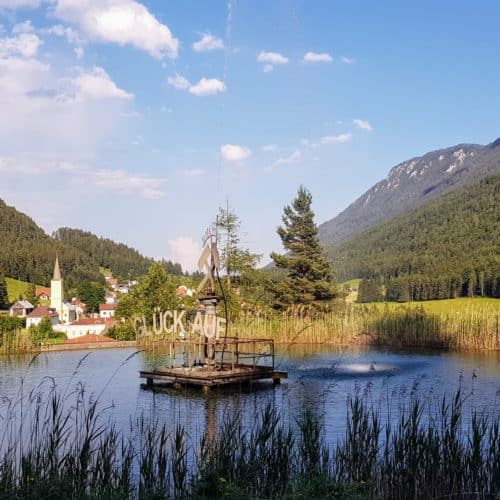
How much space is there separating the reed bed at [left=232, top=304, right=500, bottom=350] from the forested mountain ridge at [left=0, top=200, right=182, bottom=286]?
4169 inches

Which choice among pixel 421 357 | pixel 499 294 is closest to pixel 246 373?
pixel 421 357

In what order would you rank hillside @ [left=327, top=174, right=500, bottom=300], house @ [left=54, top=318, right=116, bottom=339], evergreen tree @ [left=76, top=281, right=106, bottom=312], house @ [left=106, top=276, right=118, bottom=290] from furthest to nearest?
house @ [left=106, top=276, right=118, bottom=290] < evergreen tree @ [left=76, top=281, right=106, bottom=312] < hillside @ [left=327, top=174, right=500, bottom=300] < house @ [left=54, top=318, right=116, bottom=339]

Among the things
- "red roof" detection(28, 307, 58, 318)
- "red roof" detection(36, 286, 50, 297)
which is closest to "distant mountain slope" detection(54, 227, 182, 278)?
"red roof" detection(36, 286, 50, 297)

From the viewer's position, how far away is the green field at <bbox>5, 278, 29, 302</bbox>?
122938 millimetres

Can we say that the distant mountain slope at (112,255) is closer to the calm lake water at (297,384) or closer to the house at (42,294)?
the house at (42,294)

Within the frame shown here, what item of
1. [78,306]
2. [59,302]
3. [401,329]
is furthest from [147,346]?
[78,306]

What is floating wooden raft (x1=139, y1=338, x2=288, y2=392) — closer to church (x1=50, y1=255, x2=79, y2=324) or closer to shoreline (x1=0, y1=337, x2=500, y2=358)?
shoreline (x1=0, y1=337, x2=500, y2=358)

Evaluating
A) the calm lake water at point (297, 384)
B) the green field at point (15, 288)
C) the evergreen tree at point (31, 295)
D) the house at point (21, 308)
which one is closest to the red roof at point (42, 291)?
the green field at point (15, 288)

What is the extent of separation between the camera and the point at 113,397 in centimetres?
1806

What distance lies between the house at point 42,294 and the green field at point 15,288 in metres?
2.43

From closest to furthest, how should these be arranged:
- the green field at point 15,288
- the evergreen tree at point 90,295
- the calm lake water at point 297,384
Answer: the calm lake water at point 297,384, the green field at point 15,288, the evergreen tree at point 90,295

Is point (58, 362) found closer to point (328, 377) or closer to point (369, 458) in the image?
point (328, 377)

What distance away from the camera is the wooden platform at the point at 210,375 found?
62.2 feet

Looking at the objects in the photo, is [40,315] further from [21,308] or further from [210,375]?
[210,375]
